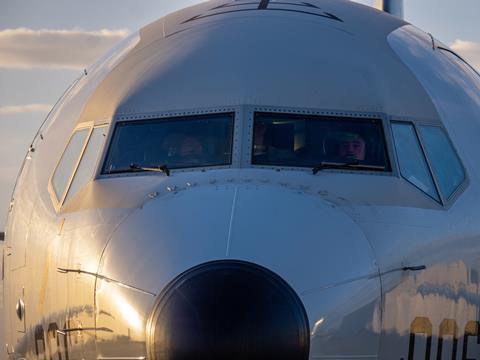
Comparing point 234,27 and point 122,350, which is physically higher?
point 234,27

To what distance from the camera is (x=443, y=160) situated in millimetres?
10219

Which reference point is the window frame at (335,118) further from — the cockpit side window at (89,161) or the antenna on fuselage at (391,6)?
the antenna on fuselage at (391,6)

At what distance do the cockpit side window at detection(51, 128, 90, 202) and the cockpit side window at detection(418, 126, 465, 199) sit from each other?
Result: 116 inches

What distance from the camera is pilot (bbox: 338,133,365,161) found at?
390 inches

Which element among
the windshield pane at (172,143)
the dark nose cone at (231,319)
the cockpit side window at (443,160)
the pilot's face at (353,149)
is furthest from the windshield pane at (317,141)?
the dark nose cone at (231,319)

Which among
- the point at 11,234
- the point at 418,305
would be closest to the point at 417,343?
the point at 418,305

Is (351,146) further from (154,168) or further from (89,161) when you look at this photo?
(89,161)

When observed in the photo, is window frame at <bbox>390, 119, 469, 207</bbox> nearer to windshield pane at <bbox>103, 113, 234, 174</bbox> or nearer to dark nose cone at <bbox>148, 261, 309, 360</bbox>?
windshield pane at <bbox>103, 113, 234, 174</bbox>

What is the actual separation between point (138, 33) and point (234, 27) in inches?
54.6

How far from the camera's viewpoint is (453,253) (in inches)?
377

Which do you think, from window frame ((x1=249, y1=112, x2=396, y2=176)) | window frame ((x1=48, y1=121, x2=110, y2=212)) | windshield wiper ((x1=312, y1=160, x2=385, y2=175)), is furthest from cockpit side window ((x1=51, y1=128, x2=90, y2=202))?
windshield wiper ((x1=312, y1=160, x2=385, y2=175))

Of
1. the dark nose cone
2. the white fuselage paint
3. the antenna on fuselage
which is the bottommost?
the dark nose cone

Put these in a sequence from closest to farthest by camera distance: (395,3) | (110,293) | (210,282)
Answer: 1. (210,282)
2. (110,293)
3. (395,3)

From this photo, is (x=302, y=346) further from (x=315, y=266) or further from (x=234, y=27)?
(x=234, y=27)
